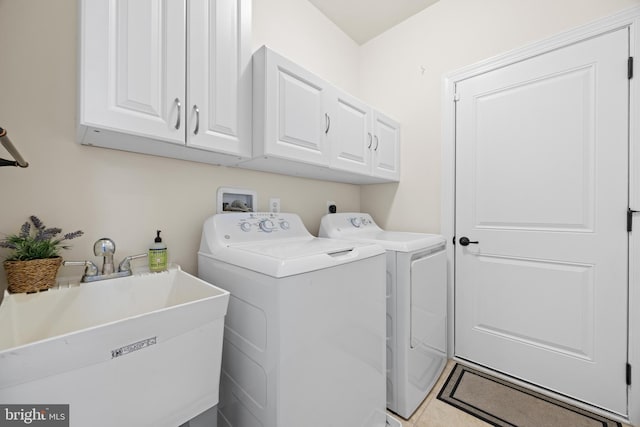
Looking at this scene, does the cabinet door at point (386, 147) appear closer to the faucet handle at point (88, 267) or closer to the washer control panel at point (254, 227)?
the washer control panel at point (254, 227)

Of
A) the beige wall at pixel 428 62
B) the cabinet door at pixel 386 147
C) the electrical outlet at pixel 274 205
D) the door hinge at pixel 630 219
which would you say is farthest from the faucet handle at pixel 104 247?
the door hinge at pixel 630 219

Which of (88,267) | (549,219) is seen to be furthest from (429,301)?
(88,267)

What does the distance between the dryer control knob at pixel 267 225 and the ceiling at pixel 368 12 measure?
1.93 m

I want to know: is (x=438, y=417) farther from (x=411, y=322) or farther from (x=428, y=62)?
(x=428, y=62)

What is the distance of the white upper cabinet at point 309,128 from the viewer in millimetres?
1312

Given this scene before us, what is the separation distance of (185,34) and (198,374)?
137cm

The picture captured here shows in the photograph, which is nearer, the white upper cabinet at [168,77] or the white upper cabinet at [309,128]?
the white upper cabinet at [168,77]

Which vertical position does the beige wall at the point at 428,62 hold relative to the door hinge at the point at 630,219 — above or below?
above

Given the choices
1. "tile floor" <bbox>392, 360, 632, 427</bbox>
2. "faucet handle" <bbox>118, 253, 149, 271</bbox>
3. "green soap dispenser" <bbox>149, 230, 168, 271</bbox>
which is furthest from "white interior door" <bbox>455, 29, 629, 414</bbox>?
"faucet handle" <bbox>118, 253, 149, 271</bbox>

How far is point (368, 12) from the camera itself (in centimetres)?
224

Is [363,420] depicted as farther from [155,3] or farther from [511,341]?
[155,3]

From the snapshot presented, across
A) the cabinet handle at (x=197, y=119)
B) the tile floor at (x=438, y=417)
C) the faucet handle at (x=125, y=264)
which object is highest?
the cabinet handle at (x=197, y=119)

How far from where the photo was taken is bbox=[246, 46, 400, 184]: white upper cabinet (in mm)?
1312

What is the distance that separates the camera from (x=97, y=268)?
1.06 meters
